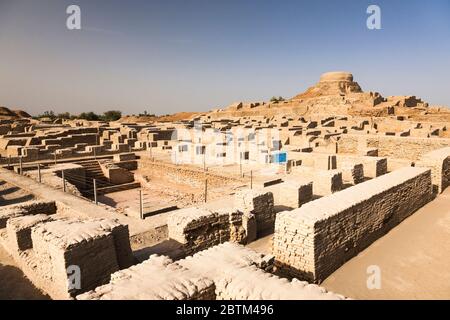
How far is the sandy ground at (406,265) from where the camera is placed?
208 inches

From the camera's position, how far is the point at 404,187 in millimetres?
8172

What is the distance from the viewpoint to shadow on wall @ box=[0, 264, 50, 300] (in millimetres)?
5074

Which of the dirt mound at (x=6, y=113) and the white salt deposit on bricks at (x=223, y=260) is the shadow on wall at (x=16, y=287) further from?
the dirt mound at (x=6, y=113)

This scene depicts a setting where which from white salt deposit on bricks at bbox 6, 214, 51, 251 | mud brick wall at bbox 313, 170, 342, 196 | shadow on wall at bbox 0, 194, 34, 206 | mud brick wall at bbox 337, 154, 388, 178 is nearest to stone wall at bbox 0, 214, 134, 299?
white salt deposit on bricks at bbox 6, 214, 51, 251

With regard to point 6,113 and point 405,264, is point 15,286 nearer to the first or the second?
point 405,264

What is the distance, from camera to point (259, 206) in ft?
24.8

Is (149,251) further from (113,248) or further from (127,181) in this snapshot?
(127,181)

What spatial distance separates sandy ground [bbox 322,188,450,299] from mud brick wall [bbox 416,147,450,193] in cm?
265

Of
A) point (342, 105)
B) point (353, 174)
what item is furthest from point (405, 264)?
point (342, 105)

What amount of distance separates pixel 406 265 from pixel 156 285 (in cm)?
476

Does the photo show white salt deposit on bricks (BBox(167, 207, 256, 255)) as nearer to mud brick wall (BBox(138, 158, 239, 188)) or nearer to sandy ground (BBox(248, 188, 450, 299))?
sandy ground (BBox(248, 188, 450, 299))
